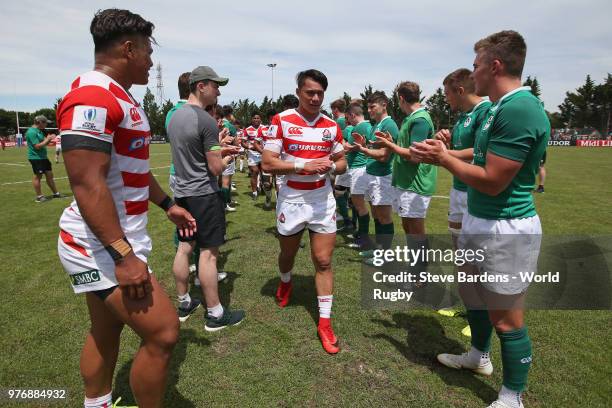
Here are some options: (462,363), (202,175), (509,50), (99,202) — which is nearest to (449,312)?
(462,363)

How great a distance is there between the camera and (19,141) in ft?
147

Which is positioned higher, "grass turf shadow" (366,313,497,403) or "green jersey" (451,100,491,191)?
"green jersey" (451,100,491,191)

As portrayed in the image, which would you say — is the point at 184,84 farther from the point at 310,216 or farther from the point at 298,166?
the point at 310,216

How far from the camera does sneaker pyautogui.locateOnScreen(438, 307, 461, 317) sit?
13.1ft

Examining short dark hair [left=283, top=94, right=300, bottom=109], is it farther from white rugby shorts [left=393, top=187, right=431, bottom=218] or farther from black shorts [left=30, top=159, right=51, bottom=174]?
black shorts [left=30, top=159, right=51, bottom=174]

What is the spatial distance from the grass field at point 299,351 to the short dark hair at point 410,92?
2532 mm

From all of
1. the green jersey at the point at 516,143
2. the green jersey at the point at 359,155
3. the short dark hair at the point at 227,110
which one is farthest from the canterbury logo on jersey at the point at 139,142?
the short dark hair at the point at 227,110

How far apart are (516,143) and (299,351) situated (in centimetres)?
250

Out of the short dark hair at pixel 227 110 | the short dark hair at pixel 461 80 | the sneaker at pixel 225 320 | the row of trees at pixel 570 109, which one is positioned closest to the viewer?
the sneaker at pixel 225 320

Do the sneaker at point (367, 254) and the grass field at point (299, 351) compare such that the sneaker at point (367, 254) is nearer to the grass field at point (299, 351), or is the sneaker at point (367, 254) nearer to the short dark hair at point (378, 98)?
the grass field at point (299, 351)

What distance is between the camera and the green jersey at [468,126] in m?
3.48

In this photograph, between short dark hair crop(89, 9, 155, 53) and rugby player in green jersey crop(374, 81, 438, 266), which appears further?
rugby player in green jersey crop(374, 81, 438, 266)

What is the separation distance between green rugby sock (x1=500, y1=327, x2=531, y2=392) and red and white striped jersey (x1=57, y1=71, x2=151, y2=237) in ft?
7.98

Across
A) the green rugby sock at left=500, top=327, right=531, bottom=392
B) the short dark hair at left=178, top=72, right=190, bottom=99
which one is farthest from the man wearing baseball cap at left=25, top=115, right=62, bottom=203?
the green rugby sock at left=500, top=327, right=531, bottom=392
